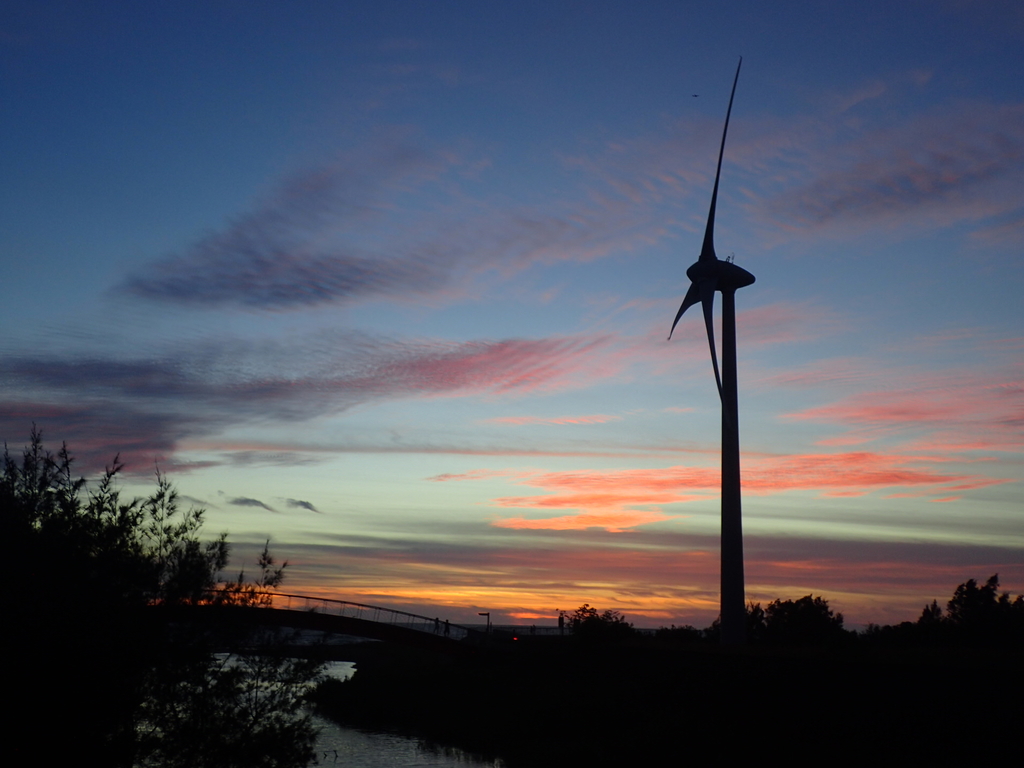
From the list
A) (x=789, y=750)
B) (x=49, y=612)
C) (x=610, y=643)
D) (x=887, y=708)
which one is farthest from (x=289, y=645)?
(x=610, y=643)

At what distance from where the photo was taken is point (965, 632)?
265 feet

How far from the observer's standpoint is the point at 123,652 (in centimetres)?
2739

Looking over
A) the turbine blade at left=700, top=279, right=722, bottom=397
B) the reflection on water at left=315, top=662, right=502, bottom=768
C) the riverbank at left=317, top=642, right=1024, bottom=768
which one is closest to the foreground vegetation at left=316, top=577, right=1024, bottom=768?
the riverbank at left=317, top=642, right=1024, bottom=768

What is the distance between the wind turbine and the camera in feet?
219

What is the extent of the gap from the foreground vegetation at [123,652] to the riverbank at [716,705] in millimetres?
31279

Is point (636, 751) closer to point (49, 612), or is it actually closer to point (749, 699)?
point (749, 699)

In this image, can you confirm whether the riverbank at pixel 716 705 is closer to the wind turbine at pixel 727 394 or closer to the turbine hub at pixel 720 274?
the wind turbine at pixel 727 394

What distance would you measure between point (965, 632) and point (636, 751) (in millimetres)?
42573

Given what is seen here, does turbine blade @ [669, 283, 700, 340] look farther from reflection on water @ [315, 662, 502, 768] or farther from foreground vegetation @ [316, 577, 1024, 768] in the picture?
reflection on water @ [315, 662, 502, 768]

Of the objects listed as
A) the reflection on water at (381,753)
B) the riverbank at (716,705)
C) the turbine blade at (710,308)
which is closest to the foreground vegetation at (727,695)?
the riverbank at (716,705)

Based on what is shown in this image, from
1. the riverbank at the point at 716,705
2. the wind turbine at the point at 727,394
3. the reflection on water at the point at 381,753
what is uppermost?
the wind turbine at the point at 727,394

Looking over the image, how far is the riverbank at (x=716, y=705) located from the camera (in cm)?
4603

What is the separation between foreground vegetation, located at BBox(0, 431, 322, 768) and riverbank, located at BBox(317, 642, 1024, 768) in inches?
1231

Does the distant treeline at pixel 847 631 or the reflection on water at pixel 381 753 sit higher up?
the distant treeline at pixel 847 631
